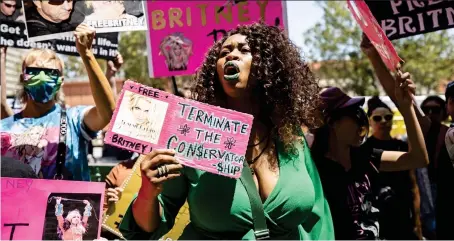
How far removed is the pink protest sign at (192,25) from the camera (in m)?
4.27

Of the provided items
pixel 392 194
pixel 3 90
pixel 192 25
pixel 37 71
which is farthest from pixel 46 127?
pixel 392 194

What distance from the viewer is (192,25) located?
4363 millimetres

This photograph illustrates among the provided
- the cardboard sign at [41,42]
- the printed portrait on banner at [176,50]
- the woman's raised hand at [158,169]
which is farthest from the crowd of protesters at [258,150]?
the printed portrait on banner at [176,50]

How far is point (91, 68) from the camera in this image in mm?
2551

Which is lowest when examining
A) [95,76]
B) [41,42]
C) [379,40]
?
[95,76]

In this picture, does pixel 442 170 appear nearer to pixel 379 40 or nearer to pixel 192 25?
pixel 379 40

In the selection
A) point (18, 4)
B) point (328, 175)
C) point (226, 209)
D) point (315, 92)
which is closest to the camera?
point (226, 209)

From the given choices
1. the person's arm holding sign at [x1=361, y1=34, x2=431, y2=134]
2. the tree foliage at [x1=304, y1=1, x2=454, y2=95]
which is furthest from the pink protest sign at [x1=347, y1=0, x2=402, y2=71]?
the tree foliage at [x1=304, y1=1, x2=454, y2=95]

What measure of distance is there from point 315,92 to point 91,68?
3.38 feet

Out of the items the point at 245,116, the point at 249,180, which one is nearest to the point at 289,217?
the point at 249,180

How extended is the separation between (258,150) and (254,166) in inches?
3.1

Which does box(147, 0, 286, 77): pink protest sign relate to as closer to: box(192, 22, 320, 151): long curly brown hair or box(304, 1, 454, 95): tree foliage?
box(192, 22, 320, 151): long curly brown hair

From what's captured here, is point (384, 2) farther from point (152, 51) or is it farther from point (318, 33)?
point (318, 33)

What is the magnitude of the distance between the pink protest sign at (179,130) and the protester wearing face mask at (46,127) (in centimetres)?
92
